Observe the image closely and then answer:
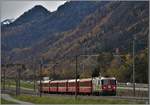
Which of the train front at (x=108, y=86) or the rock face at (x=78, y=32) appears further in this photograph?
the rock face at (x=78, y=32)

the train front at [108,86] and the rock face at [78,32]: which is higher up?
the rock face at [78,32]

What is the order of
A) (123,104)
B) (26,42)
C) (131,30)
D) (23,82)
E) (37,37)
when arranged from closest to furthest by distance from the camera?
(123,104) < (23,82) < (131,30) < (26,42) < (37,37)

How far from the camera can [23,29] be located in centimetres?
17062

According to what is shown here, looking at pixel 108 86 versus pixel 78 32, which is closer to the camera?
pixel 108 86

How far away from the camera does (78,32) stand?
183 meters

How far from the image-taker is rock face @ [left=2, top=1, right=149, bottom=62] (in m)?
132

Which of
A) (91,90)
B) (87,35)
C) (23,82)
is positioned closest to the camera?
(91,90)

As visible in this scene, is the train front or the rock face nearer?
the train front

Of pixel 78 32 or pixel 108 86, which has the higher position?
pixel 78 32

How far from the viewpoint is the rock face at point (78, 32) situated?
132 m

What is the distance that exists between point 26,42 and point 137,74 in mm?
123476

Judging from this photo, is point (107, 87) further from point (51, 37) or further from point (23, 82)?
point (51, 37)

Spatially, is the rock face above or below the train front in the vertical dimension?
above

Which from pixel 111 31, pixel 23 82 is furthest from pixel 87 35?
pixel 23 82
